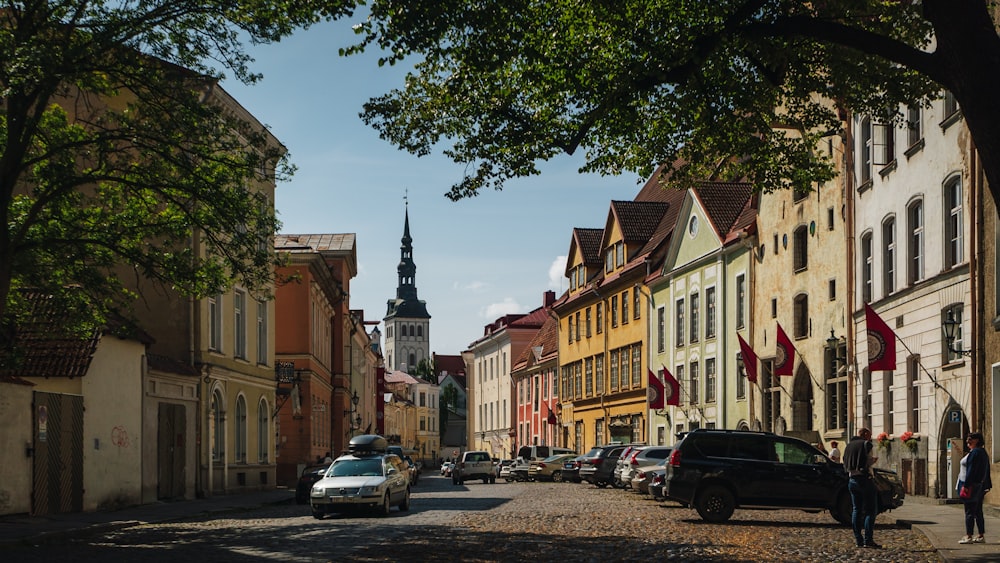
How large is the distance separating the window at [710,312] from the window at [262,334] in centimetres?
1783

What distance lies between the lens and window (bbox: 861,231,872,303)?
3675cm

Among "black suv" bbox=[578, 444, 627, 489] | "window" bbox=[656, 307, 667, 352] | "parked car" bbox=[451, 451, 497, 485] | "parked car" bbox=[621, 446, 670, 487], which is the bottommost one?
"parked car" bbox=[451, 451, 497, 485]

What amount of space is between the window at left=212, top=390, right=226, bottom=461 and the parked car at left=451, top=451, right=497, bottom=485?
71.9ft

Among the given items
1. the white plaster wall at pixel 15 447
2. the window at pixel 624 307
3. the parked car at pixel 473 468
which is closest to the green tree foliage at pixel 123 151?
the white plaster wall at pixel 15 447

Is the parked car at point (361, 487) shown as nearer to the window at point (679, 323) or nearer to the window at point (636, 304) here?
the window at point (679, 323)

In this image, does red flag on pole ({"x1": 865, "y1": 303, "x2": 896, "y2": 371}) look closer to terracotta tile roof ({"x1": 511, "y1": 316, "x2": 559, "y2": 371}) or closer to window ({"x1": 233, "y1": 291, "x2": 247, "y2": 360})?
window ({"x1": 233, "y1": 291, "x2": 247, "y2": 360})

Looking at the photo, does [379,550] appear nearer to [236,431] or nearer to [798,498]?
[798,498]

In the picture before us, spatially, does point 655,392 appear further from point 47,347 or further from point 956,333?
point 47,347

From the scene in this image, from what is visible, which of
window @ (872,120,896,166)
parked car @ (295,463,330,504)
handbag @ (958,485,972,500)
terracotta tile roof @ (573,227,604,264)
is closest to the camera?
handbag @ (958,485,972,500)

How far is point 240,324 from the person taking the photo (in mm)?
45125

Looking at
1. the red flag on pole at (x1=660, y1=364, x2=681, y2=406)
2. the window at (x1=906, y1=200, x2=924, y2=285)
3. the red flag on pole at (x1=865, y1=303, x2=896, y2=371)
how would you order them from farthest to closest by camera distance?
1. the red flag on pole at (x1=660, y1=364, x2=681, y2=406)
2. the window at (x1=906, y1=200, x2=924, y2=285)
3. the red flag on pole at (x1=865, y1=303, x2=896, y2=371)

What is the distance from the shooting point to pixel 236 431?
144ft

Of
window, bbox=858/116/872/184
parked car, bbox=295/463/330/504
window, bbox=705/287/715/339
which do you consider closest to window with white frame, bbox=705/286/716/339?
window, bbox=705/287/715/339

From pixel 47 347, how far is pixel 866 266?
22.4 metres
